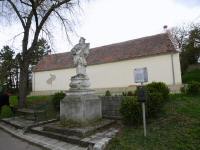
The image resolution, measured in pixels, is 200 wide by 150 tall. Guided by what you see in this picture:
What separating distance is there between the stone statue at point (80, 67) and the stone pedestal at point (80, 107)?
12.1 inches

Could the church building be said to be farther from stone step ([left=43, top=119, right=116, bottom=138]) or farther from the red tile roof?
stone step ([left=43, top=119, right=116, bottom=138])

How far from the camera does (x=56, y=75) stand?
31.7 m

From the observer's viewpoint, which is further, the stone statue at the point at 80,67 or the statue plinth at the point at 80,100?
the stone statue at the point at 80,67

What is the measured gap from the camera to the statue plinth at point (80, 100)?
798 cm

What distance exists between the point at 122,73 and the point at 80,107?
59.7 ft

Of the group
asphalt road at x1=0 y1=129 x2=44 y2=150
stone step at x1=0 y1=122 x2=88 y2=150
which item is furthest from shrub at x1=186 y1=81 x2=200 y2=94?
asphalt road at x1=0 y1=129 x2=44 y2=150

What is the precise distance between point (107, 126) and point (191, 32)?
93.4 feet

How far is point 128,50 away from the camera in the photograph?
26.2 meters

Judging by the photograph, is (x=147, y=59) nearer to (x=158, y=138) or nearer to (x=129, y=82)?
(x=129, y=82)

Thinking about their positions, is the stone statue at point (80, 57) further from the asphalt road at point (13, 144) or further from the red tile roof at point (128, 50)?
the red tile roof at point (128, 50)

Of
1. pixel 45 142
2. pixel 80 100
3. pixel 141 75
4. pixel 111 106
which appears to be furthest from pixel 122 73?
pixel 45 142

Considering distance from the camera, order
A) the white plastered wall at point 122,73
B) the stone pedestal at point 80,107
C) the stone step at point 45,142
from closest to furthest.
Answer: the stone step at point 45,142
the stone pedestal at point 80,107
the white plastered wall at point 122,73

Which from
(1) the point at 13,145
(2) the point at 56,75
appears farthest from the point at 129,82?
(1) the point at 13,145

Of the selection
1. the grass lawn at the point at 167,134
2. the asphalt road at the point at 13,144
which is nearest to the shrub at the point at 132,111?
the grass lawn at the point at 167,134
